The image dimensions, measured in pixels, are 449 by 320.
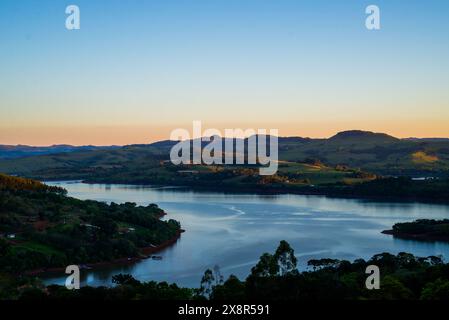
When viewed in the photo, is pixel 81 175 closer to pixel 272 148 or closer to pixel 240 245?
pixel 272 148

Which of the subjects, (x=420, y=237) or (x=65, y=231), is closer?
(x=65, y=231)

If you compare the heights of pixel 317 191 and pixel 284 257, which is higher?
pixel 284 257

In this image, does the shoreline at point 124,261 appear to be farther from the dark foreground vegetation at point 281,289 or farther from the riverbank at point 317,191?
the riverbank at point 317,191

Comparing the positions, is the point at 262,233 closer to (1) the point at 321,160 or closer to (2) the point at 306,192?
(2) the point at 306,192

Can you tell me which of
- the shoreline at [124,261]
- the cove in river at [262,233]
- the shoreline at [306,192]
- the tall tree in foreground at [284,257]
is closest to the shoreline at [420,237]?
the cove in river at [262,233]

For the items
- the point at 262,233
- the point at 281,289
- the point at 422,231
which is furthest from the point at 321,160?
the point at 281,289

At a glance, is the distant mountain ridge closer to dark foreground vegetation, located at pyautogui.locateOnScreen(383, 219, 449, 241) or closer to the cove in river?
the cove in river
